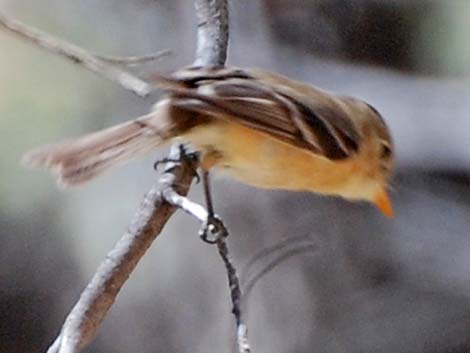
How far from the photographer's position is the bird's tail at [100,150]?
75cm

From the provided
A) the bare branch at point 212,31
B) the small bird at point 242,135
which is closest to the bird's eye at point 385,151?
the small bird at point 242,135

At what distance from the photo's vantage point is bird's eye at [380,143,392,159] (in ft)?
3.18

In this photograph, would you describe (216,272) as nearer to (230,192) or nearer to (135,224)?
(230,192)

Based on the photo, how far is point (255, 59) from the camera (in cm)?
113

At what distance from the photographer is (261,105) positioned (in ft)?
2.55

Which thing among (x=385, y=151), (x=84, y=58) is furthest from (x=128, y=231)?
(x=385, y=151)

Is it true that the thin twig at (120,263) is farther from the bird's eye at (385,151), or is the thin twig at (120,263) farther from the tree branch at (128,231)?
the bird's eye at (385,151)

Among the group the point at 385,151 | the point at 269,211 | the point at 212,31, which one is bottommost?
the point at 269,211

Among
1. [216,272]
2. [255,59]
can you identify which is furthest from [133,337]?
[255,59]

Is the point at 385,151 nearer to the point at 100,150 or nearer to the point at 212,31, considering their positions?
the point at 212,31

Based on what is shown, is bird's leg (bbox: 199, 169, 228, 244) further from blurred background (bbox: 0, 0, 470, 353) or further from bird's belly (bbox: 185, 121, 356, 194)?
blurred background (bbox: 0, 0, 470, 353)

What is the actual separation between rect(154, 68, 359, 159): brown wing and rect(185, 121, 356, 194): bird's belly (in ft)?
0.05

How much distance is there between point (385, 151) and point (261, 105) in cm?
24

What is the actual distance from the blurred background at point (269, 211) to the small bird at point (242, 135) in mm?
203
